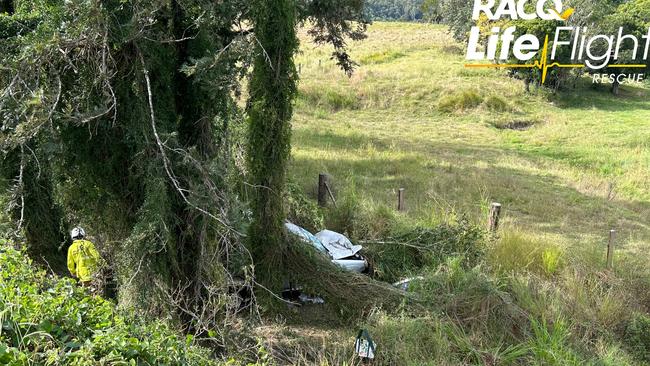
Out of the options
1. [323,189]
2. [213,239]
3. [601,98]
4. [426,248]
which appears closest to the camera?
[213,239]

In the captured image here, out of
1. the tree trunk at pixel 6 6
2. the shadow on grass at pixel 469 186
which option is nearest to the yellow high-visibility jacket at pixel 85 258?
the tree trunk at pixel 6 6

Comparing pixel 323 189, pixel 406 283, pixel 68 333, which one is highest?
pixel 68 333

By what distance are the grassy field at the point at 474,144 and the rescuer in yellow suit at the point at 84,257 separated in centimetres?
391

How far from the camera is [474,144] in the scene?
2169cm

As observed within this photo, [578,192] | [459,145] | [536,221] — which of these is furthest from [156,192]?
[459,145]

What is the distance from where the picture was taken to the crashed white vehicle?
24.8ft

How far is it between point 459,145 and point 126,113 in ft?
58.7

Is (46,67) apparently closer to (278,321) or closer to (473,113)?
(278,321)

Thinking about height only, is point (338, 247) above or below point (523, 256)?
below

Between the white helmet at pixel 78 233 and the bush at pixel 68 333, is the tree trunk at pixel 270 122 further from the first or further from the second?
the bush at pixel 68 333

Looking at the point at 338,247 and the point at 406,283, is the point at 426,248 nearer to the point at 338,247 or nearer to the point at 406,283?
the point at 406,283

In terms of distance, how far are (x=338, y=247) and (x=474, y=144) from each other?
50.2 feet

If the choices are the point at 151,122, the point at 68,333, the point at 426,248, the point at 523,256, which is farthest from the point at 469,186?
the point at 68,333

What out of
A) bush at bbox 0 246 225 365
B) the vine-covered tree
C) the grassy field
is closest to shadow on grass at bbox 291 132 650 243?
the grassy field
